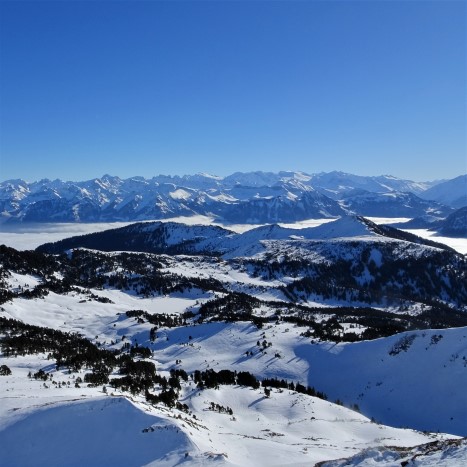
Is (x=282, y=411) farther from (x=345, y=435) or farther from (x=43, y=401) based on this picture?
(x=43, y=401)

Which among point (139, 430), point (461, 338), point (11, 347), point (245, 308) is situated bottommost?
point (245, 308)

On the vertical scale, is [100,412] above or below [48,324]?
above

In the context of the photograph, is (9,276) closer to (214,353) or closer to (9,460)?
(214,353)

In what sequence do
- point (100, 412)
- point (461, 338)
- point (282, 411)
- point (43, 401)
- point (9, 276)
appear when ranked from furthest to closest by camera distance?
point (9, 276) → point (461, 338) → point (282, 411) → point (43, 401) → point (100, 412)

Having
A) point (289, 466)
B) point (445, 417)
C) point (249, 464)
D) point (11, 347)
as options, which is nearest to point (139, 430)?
point (249, 464)

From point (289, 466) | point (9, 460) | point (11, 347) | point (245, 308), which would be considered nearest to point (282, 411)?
point (289, 466)

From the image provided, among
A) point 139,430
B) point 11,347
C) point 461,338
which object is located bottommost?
point 461,338

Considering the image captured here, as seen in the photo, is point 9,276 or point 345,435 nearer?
point 345,435

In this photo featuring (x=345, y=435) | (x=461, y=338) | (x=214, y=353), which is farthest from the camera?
(x=214, y=353)

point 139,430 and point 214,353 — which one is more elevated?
point 139,430
